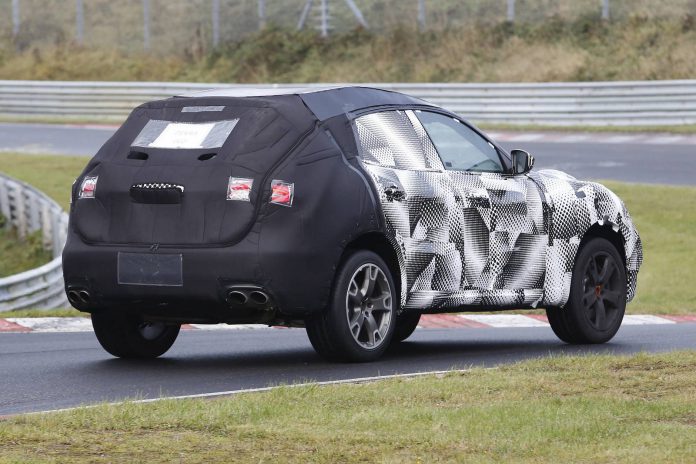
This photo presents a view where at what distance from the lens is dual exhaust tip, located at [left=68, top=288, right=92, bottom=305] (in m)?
9.30

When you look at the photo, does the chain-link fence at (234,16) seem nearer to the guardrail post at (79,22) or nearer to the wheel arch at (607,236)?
the guardrail post at (79,22)

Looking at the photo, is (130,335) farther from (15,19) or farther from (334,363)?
(15,19)

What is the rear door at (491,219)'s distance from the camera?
10.1m

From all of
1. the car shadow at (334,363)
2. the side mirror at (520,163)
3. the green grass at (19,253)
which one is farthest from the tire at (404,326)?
the green grass at (19,253)

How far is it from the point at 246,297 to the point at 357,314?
33.1 inches

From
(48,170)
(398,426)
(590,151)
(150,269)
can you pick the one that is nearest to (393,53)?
(590,151)

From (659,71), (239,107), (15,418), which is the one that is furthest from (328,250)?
(659,71)

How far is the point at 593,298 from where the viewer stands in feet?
36.5

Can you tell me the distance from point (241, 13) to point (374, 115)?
1336 inches

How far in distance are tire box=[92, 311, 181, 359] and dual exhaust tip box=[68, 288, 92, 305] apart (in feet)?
0.85

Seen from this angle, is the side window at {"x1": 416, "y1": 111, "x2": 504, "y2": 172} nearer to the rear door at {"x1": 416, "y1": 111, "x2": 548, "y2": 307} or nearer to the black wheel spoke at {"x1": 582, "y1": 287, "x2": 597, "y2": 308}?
the rear door at {"x1": 416, "y1": 111, "x2": 548, "y2": 307}

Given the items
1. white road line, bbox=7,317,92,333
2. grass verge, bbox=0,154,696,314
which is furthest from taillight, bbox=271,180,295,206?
grass verge, bbox=0,154,696,314

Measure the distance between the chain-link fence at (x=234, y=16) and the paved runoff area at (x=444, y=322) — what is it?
26.2 meters

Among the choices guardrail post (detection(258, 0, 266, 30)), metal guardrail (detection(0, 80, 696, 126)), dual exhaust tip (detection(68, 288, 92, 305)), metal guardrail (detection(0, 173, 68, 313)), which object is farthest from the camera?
guardrail post (detection(258, 0, 266, 30))
